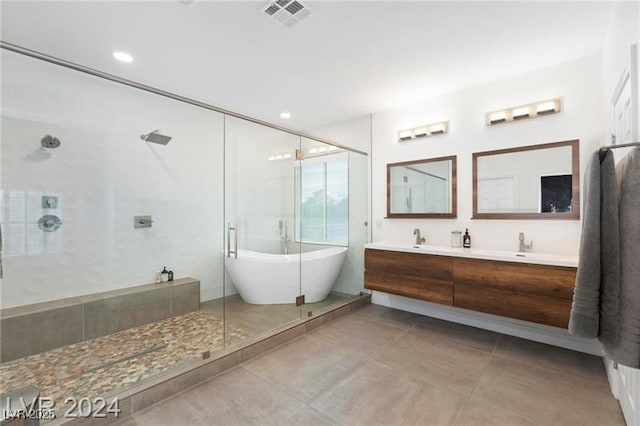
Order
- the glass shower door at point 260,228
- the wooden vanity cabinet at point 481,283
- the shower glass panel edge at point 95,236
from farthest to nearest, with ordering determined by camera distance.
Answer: the glass shower door at point 260,228 → the wooden vanity cabinet at point 481,283 → the shower glass panel edge at point 95,236

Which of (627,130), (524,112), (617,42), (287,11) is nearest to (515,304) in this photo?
(627,130)

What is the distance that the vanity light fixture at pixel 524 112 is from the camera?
2.69 meters

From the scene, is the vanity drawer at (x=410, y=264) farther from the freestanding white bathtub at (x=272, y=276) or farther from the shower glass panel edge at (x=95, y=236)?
the shower glass panel edge at (x=95, y=236)

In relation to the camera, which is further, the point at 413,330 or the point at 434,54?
the point at 413,330

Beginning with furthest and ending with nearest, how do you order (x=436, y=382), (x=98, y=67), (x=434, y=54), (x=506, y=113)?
(x=506, y=113) → (x=98, y=67) → (x=434, y=54) → (x=436, y=382)

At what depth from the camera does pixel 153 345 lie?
2551mm

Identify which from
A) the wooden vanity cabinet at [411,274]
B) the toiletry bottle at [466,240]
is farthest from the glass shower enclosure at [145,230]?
the toiletry bottle at [466,240]

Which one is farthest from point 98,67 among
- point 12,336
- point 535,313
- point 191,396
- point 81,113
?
point 535,313

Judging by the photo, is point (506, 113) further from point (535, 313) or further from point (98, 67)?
point (98, 67)

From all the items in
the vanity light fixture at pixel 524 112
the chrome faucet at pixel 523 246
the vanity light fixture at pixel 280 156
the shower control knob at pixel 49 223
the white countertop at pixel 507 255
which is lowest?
the white countertop at pixel 507 255

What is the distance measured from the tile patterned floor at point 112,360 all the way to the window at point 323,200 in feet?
5.36

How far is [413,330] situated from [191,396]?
2298mm

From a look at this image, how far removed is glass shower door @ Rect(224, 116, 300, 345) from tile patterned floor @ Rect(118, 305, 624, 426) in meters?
0.79

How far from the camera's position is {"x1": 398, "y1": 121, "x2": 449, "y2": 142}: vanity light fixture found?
3379 mm
